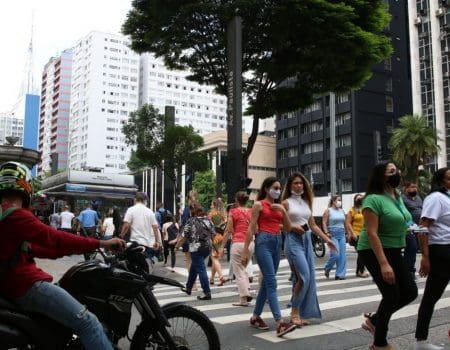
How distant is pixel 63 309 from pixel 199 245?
580cm

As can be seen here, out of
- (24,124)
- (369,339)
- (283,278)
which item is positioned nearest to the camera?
(369,339)

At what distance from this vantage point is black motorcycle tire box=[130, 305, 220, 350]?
3.94 m

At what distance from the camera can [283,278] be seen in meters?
12.5

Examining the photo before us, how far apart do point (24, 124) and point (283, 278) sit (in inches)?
7348

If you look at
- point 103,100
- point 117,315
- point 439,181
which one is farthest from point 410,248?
point 103,100

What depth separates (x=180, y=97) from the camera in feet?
471

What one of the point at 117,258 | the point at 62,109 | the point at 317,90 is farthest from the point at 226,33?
the point at 62,109

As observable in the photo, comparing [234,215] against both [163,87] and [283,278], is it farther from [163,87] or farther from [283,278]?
[163,87]

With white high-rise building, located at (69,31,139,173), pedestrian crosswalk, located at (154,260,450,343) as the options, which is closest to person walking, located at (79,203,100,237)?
pedestrian crosswalk, located at (154,260,450,343)

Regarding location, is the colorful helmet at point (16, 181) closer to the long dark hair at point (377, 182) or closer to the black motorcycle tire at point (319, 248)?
the long dark hair at point (377, 182)

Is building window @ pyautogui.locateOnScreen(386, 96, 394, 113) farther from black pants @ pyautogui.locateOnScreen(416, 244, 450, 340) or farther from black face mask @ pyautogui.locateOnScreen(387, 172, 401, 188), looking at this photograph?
black face mask @ pyautogui.locateOnScreen(387, 172, 401, 188)

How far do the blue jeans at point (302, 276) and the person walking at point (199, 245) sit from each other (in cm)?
272

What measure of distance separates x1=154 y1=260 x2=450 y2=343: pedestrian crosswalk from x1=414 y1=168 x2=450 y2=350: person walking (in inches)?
51.3

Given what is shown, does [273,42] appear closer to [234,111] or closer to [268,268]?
[234,111]
